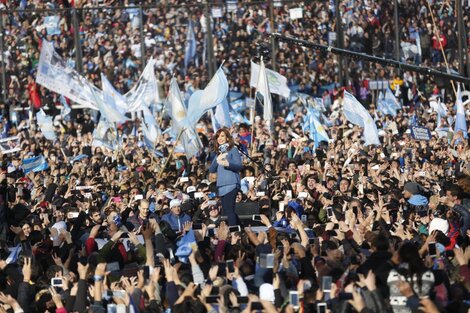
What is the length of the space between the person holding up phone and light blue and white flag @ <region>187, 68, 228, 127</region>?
577 centimetres

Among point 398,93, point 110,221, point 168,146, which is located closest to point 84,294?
point 110,221

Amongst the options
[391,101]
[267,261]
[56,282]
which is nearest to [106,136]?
[391,101]

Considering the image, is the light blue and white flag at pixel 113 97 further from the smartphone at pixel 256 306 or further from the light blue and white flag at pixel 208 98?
the smartphone at pixel 256 306

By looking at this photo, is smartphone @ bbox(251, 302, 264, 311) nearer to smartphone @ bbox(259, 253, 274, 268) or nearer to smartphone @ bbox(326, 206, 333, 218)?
smartphone @ bbox(259, 253, 274, 268)

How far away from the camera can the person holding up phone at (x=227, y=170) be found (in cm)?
2173

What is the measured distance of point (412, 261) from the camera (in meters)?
15.4

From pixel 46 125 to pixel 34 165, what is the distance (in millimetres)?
5935

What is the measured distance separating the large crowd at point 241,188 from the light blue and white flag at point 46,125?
0.82 ft

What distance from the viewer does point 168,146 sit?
33.2 meters

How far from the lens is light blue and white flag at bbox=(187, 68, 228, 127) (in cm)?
2811

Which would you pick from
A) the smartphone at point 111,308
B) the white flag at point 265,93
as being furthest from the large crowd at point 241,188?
the white flag at point 265,93

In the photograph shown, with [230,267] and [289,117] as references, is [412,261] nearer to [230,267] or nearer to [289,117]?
[230,267]

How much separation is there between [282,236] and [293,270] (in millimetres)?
2076

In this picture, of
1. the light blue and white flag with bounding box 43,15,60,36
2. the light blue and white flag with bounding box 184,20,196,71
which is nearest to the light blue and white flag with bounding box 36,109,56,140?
the light blue and white flag with bounding box 43,15,60,36
